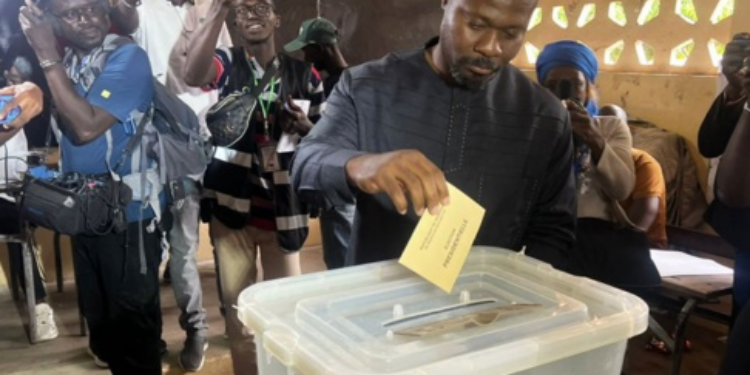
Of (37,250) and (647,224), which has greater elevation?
(647,224)

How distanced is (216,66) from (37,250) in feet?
6.13

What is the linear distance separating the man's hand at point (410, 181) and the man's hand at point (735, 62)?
3.79 ft

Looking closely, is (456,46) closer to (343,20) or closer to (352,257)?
(352,257)

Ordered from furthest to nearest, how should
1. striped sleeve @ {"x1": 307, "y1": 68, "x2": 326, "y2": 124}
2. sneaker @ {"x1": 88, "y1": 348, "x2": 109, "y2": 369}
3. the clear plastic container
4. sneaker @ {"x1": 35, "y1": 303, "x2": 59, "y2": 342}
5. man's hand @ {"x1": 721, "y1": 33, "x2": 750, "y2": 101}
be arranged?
sneaker @ {"x1": 35, "y1": 303, "x2": 59, "y2": 342} < sneaker @ {"x1": 88, "y1": 348, "x2": 109, "y2": 369} < striped sleeve @ {"x1": 307, "y1": 68, "x2": 326, "y2": 124} < man's hand @ {"x1": 721, "y1": 33, "x2": 750, "y2": 101} < the clear plastic container

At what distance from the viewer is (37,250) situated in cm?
343

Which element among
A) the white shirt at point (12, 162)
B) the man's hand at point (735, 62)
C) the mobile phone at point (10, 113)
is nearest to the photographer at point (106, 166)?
the mobile phone at point (10, 113)

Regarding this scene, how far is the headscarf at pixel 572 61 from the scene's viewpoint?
88.0 inches

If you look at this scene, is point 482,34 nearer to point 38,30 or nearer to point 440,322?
point 440,322

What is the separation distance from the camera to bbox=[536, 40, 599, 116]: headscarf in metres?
2.24

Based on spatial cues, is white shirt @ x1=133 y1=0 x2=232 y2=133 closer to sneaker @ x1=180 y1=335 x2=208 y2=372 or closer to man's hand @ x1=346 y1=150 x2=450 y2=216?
sneaker @ x1=180 y1=335 x2=208 y2=372

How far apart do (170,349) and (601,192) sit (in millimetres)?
1958

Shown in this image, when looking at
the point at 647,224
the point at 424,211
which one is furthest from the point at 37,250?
the point at 424,211

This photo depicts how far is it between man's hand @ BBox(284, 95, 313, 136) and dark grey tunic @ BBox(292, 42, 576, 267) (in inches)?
38.8

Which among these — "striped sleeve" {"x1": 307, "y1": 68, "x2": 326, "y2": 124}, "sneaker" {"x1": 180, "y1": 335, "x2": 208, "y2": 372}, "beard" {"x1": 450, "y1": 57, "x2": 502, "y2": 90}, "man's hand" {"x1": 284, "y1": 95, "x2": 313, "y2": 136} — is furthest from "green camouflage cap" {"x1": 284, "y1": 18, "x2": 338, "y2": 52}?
"beard" {"x1": 450, "y1": 57, "x2": 502, "y2": 90}
